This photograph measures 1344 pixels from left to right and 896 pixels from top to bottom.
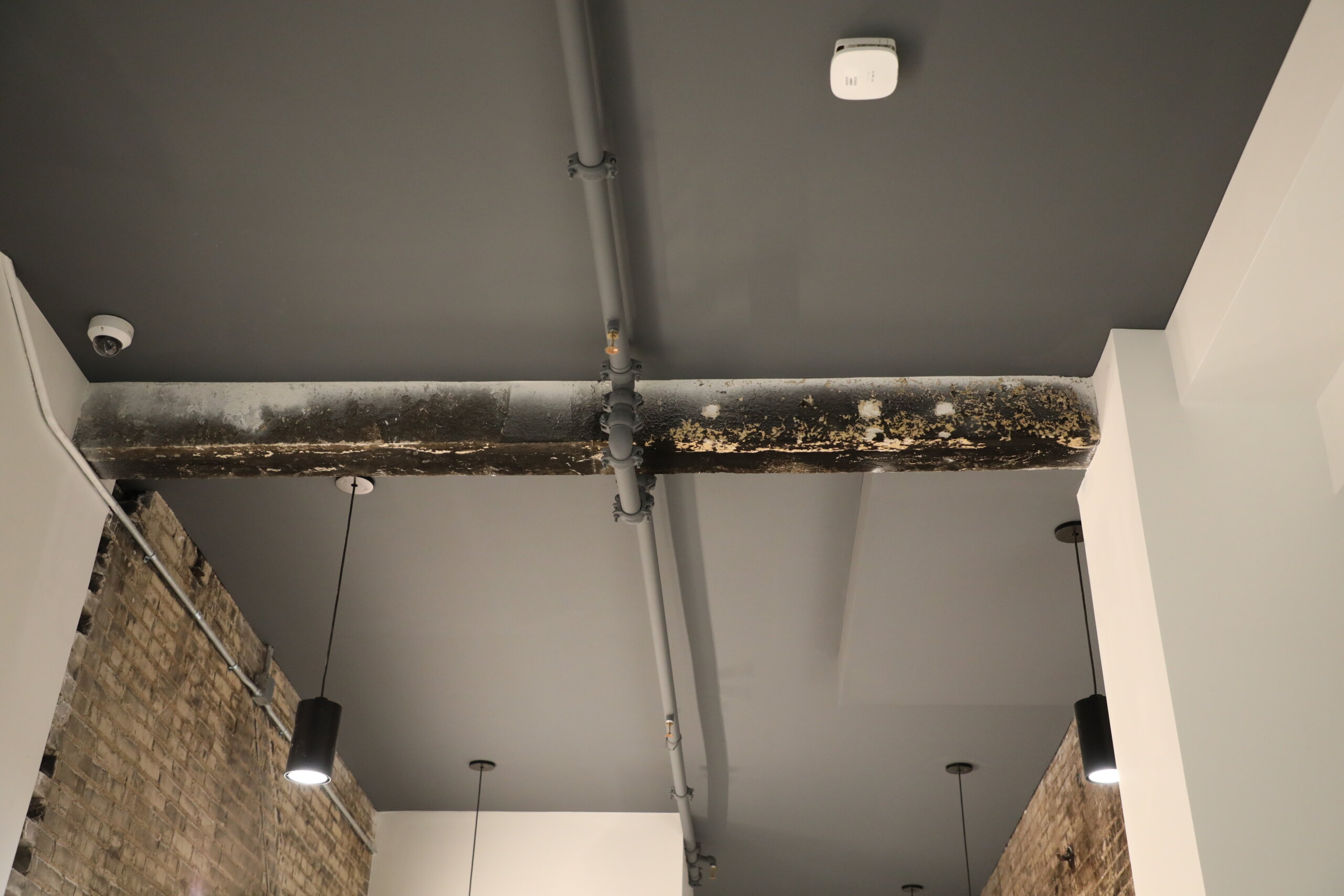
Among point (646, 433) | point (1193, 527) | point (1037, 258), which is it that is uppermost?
point (1037, 258)

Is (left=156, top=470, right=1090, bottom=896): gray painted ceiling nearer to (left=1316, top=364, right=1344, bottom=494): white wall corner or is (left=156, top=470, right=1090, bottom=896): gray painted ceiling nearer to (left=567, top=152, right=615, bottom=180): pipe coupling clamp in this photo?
(left=1316, top=364, right=1344, bottom=494): white wall corner

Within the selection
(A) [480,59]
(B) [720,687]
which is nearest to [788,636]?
(B) [720,687]

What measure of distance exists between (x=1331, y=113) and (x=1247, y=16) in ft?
0.89

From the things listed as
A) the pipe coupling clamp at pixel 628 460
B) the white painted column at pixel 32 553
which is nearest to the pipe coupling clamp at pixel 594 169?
the pipe coupling clamp at pixel 628 460

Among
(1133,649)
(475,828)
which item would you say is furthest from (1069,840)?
(475,828)

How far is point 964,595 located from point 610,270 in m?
2.19

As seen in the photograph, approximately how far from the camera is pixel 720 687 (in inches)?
215

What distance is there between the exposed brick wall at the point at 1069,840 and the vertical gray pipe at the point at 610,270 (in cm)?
190

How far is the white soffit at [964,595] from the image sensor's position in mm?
3971

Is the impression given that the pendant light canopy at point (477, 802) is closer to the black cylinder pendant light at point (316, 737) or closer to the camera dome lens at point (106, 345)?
the black cylinder pendant light at point (316, 737)

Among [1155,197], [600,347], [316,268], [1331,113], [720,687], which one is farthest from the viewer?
[720,687]

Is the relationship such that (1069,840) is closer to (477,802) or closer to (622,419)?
(477,802)

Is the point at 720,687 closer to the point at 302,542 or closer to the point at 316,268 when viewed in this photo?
the point at 302,542

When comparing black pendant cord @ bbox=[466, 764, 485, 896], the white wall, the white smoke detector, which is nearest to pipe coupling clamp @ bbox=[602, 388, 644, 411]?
the white smoke detector
